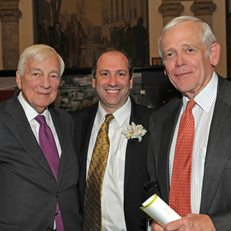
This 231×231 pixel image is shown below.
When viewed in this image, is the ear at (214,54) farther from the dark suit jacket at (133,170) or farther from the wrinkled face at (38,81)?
the wrinkled face at (38,81)

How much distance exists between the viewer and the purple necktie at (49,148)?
3451 mm

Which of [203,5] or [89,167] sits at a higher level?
[203,5]

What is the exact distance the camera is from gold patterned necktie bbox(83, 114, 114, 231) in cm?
376

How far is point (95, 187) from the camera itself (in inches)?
148

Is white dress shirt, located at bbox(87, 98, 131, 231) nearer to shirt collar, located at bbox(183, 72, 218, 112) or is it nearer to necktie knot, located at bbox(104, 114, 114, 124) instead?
necktie knot, located at bbox(104, 114, 114, 124)

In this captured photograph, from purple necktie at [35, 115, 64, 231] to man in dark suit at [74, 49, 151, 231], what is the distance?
1.35 ft

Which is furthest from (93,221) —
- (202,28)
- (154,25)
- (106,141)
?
(154,25)

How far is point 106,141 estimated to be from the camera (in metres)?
3.85

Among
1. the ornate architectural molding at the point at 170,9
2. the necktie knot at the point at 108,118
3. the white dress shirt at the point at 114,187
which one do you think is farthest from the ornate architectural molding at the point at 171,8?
the white dress shirt at the point at 114,187

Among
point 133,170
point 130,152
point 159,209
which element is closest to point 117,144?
point 130,152

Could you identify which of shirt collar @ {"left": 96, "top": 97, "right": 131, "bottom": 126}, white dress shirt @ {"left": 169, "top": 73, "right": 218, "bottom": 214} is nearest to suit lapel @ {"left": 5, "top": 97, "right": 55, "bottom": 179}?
shirt collar @ {"left": 96, "top": 97, "right": 131, "bottom": 126}

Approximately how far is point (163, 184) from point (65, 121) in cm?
131

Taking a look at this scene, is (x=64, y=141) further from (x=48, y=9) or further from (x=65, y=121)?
(x=48, y=9)

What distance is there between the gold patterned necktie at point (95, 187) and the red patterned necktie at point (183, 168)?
1023 mm
